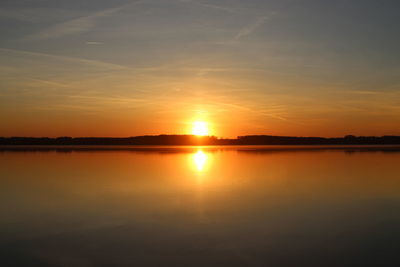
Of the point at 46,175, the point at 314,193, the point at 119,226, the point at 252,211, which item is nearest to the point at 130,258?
the point at 119,226

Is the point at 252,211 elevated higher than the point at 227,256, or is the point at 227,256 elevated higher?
the point at 252,211

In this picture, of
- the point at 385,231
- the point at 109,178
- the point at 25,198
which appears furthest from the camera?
the point at 109,178

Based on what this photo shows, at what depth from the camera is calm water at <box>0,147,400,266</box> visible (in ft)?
27.8

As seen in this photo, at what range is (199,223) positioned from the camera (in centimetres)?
1160

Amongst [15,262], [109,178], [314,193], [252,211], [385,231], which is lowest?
[15,262]

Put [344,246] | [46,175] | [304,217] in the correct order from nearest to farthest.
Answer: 1. [344,246]
2. [304,217]
3. [46,175]

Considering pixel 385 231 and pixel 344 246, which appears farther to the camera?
pixel 385 231

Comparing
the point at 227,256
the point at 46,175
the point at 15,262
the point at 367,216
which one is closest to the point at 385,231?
the point at 367,216

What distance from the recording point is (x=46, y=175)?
2394 cm

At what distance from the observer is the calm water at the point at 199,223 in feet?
27.8

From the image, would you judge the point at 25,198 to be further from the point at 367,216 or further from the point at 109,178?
the point at 367,216

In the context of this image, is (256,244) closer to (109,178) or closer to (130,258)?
(130,258)

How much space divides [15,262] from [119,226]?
137 inches

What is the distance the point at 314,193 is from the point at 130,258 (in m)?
11.0
